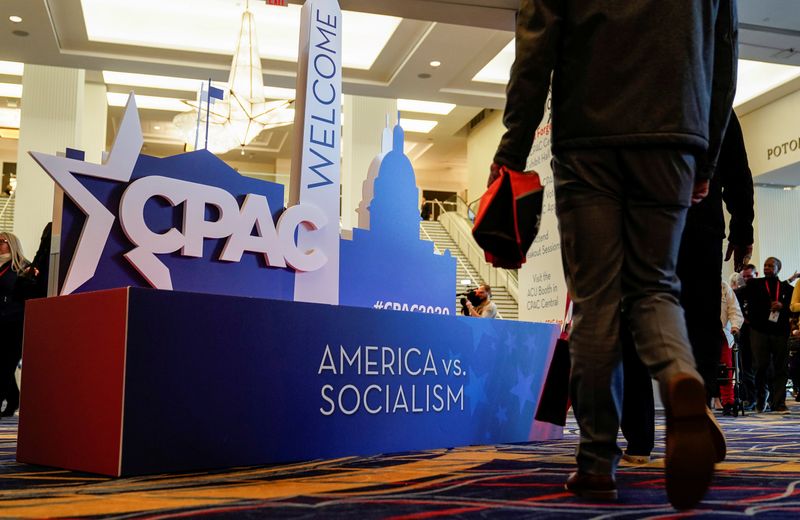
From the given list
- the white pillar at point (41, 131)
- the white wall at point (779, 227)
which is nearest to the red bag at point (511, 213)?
the white pillar at point (41, 131)

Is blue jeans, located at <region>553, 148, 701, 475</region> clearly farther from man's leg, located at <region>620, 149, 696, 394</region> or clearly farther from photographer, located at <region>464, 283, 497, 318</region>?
photographer, located at <region>464, 283, 497, 318</region>

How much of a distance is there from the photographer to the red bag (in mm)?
6369

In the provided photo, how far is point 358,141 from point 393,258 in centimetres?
896

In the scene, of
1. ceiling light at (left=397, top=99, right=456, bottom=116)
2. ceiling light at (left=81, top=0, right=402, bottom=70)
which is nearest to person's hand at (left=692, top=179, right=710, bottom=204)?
ceiling light at (left=81, top=0, right=402, bottom=70)

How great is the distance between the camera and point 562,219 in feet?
6.17

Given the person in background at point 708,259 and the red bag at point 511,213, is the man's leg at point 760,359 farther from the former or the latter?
the red bag at point 511,213

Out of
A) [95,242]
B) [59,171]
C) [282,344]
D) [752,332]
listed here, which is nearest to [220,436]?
[282,344]

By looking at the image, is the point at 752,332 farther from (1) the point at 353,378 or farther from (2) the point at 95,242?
(2) the point at 95,242

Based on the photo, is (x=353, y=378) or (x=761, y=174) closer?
(x=353, y=378)

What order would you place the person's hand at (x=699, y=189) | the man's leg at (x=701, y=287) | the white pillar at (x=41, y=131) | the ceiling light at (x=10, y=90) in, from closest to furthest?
the person's hand at (x=699, y=189) → the man's leg at (x=701, y=287) → the white pillar at (x=41, y=131) → the ceiling light at (x=10, y=90)

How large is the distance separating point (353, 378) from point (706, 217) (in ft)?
4.53

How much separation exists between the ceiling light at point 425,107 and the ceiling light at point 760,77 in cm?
576

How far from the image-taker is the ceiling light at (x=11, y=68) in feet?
47.1

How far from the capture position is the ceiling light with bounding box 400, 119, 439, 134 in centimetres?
1814
